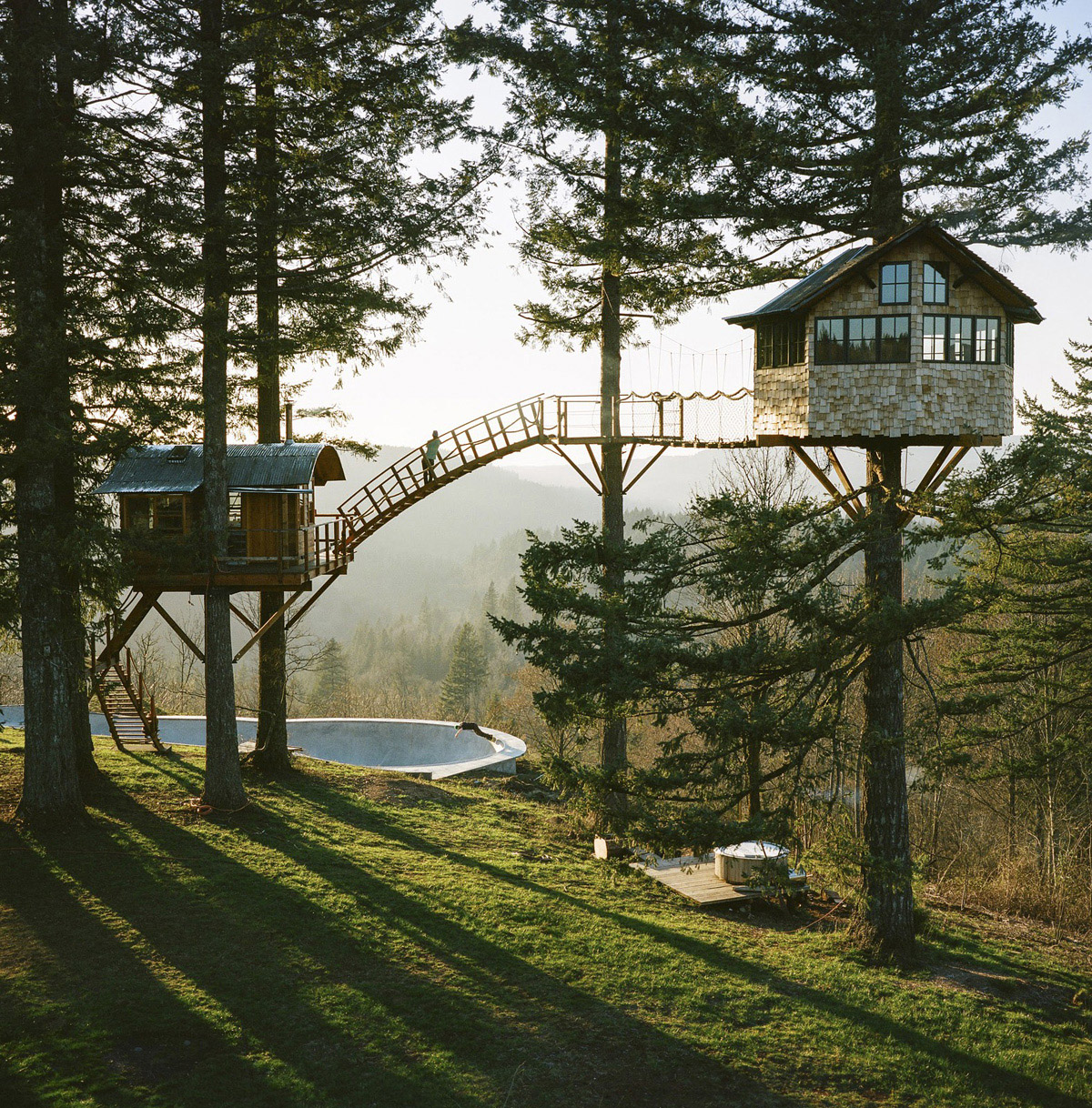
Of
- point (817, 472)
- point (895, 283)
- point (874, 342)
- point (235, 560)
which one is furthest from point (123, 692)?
point (895, 283)

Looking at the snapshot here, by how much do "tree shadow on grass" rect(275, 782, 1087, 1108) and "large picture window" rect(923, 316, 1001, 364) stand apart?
8.24 meters

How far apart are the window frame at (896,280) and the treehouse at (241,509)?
382 inches

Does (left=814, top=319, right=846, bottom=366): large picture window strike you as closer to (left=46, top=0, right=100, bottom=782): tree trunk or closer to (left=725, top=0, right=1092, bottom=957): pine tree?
(left=725, top=0, right=1092, bottom=957): pine tree

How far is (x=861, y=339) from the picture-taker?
37.1ft

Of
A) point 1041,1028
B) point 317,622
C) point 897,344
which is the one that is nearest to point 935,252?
point 897,344

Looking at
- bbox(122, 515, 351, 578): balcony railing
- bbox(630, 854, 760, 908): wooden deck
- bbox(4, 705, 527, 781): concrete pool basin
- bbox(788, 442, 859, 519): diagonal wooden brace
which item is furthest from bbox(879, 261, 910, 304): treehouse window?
bbox(4, 705, 527, 781): concrete pool basin

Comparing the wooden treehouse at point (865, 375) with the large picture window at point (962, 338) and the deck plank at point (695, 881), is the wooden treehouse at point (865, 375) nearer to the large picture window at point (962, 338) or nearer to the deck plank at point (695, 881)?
the large picture window at point (962, 338)

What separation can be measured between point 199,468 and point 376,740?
39.7 feet

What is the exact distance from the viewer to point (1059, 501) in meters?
11.2

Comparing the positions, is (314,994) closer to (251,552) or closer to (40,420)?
(40,420)

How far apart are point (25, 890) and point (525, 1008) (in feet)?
20.3

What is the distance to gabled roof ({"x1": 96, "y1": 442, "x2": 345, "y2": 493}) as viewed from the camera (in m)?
14.7

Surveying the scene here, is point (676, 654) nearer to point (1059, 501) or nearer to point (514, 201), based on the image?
point (1059, 501)

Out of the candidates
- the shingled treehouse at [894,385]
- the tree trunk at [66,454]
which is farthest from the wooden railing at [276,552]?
the shingled treehouse at [894,385]
